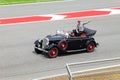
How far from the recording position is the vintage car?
16.7 meters

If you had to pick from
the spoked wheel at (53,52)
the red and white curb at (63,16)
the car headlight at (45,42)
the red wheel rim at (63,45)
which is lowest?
the spoked wheel at (53,52)

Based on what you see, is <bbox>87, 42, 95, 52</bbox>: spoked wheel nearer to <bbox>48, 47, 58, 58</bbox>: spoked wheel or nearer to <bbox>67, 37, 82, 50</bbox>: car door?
<bbox>67, 37, 82, 50</bbox>: car door

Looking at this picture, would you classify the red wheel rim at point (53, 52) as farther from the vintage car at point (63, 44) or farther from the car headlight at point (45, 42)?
the car headlight at point (45, 42)

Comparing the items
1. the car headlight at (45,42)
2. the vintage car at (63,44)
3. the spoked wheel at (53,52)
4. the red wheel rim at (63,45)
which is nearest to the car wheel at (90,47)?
the vintage car at (63,44)

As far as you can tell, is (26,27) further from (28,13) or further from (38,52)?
(38,52)

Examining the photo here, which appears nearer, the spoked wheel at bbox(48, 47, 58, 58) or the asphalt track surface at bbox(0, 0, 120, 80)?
the asphalt track surface at bbox(0, 0, 120, 80)

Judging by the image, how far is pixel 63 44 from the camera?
55.3 ft

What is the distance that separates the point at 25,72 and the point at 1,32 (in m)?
6.41

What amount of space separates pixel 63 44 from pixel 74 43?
57 cm

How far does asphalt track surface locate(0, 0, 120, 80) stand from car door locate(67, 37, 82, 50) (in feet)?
1.04

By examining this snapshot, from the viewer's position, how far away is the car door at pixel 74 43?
17.1 meters

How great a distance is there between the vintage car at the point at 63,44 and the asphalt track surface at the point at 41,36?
0.25m

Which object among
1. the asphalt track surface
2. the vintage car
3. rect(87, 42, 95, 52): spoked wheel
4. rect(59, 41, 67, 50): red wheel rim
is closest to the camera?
the asphalt track surface

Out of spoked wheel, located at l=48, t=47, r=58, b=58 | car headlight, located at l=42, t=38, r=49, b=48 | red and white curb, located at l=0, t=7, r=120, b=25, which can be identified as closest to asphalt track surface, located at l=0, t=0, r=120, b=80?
spoked wheel, located at l=48, t=47, r=58, b=58
